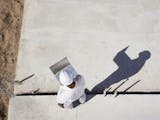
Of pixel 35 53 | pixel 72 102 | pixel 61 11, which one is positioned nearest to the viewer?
pixel 72 102

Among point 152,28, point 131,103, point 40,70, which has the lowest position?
point 131,103

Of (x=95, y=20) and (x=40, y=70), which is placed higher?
(x=95, y=20)

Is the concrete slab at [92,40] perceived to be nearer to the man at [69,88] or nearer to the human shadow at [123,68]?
the human shadow at [123,68]

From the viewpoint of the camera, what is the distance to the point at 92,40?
8320 mm

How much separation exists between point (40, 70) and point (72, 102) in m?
1.00

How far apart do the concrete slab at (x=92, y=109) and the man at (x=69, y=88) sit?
9.6 inches

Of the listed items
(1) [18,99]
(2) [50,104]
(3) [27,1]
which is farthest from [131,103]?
(3) [27,1]

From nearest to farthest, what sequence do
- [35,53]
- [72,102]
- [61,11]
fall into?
1. [72,102]
2. [35,53]
3. [61,11]

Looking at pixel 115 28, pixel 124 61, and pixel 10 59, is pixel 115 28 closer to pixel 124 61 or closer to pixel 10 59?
pixel 124 61

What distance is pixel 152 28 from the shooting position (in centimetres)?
852

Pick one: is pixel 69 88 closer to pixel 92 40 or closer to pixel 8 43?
pixel 92 40

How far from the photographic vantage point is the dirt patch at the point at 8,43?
777cm

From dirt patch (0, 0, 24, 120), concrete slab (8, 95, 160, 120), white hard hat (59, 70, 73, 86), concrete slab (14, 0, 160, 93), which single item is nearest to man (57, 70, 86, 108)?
white hard hat (59, 70, 73, 86)

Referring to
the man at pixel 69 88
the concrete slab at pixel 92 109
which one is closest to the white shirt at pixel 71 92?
the man at pixel 69 88
